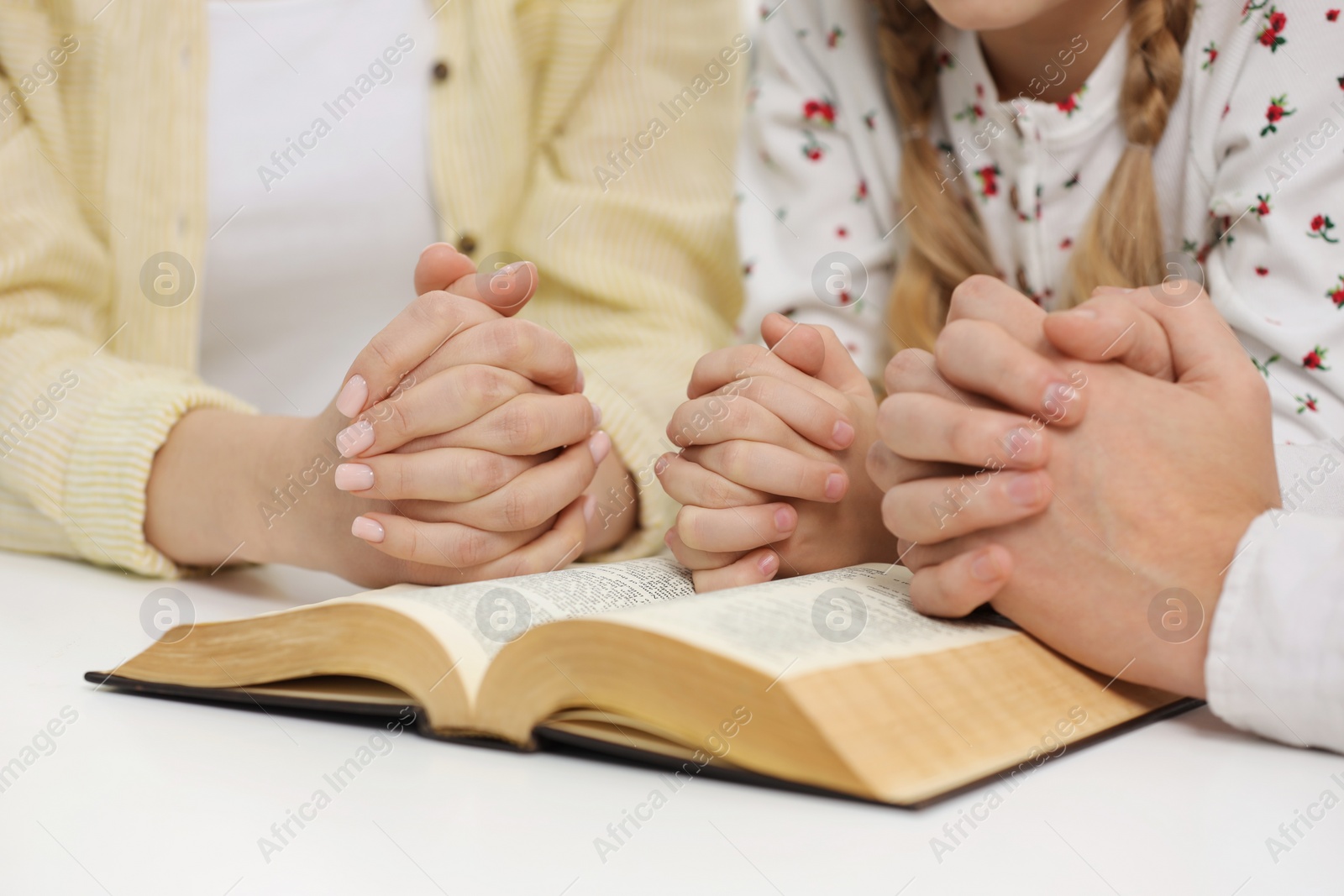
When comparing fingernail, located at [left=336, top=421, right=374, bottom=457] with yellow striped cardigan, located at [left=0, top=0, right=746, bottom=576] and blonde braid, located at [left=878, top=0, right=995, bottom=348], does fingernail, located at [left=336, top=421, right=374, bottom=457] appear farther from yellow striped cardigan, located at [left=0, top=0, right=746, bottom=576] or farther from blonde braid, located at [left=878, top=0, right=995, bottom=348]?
blonde braid, located at [left=878, top=0, right=995, bottom=348]

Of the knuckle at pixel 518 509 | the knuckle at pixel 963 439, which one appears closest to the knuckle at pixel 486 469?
the knuckle at pixel 518 509

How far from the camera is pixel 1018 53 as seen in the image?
36.7 inches

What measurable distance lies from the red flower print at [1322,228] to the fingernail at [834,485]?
383mm

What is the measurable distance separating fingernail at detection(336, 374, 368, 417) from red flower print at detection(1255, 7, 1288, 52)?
0.67 meters

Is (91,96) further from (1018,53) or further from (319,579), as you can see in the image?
(1018,53)

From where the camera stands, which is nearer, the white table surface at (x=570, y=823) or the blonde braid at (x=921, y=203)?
the white table surface at (x=570, y=823)

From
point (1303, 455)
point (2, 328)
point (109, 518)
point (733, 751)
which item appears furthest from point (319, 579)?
point (1303, 455)

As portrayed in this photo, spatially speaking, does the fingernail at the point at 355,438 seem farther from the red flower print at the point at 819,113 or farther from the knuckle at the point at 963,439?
the red flower print at the point at 819,113

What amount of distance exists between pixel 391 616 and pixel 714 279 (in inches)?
29.1

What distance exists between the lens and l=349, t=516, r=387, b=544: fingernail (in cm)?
62

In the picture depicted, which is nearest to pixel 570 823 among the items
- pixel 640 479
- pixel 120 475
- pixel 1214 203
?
pixel 640 479

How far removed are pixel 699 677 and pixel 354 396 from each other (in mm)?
323

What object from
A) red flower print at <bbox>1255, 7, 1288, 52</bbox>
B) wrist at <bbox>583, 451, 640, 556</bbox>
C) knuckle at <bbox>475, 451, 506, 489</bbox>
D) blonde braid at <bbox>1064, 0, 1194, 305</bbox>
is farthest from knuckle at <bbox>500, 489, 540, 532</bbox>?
red flower print at <bbox>1255, 7, 1288, 52</bbox>

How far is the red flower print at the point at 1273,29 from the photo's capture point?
738 millimetres
